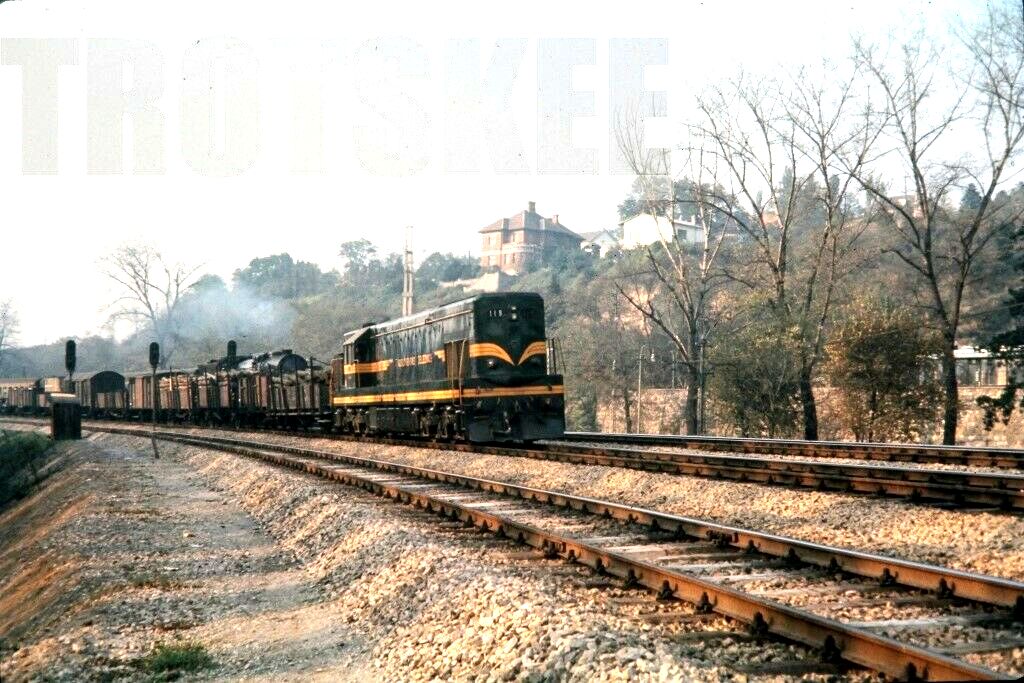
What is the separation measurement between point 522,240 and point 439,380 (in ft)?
366

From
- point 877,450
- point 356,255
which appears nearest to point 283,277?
point 356,255

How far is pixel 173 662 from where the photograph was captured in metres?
7.45

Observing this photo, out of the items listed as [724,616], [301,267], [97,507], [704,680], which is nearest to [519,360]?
[97,507]

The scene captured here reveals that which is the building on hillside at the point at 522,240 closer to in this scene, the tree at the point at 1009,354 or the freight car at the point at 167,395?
the freight car at the point at 167,395

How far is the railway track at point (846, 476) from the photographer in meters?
12.3

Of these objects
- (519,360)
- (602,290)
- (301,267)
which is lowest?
(519,360)

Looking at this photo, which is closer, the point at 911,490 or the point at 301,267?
the point at 911,490

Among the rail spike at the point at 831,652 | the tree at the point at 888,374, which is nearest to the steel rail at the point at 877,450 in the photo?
the tree at the point at 888,374

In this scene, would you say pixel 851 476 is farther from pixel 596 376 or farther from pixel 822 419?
pixel 596 376

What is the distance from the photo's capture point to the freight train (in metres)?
22.5

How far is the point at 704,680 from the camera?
542cm

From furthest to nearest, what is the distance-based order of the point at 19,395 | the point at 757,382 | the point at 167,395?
the point at 19,395 → the point at 167,395 → the point at 757,382

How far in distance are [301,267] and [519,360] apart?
416 feet

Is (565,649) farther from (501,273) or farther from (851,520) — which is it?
(501,273)
